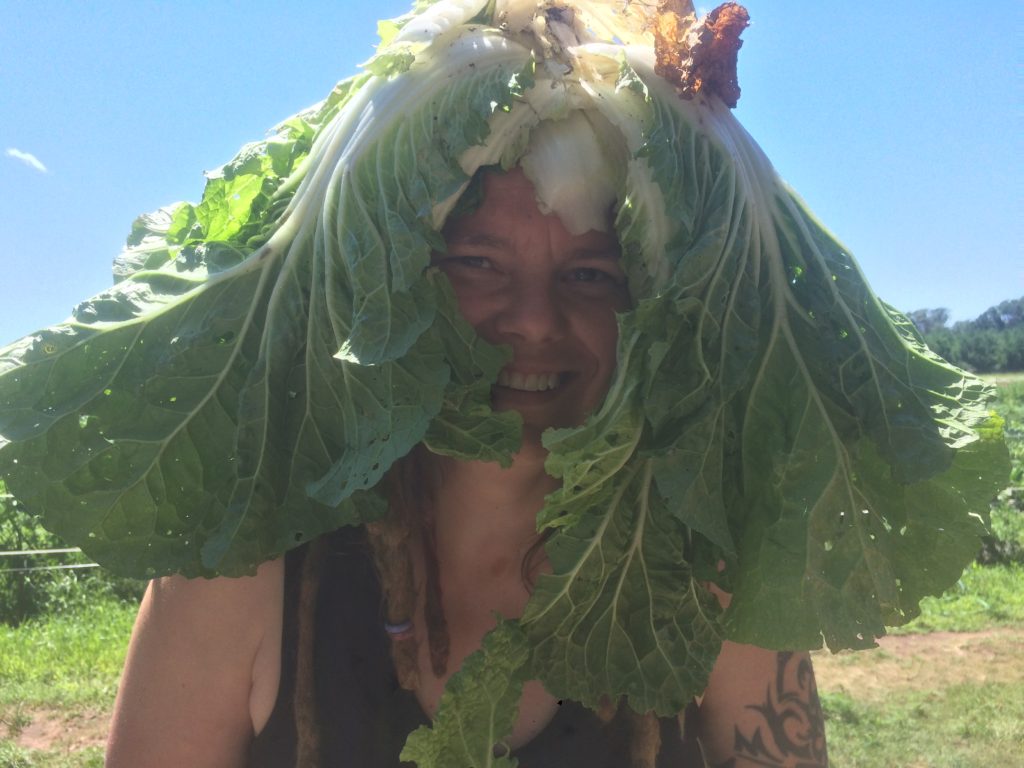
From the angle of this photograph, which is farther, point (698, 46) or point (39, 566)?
point (39, 566)

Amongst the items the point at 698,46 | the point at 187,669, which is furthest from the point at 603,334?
the point at 187,669

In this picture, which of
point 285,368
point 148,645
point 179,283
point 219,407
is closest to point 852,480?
point 285,368

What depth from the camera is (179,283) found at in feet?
6.75

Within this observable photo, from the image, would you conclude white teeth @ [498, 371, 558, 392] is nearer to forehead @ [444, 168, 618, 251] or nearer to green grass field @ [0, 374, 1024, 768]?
forehead @ [444, 168, 618, 251]

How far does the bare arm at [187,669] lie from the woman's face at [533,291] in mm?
884

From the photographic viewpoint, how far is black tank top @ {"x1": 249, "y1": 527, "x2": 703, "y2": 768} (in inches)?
89.8

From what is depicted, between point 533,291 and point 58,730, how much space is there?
6.23m

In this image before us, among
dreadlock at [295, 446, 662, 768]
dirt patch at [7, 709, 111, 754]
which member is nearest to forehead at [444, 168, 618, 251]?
dreadlock at [295, 446, 662, 768]

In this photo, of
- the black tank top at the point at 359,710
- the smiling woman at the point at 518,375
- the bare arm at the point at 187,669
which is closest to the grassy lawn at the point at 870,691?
the bare arm at the point at 187,669

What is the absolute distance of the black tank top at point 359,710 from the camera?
228 cm

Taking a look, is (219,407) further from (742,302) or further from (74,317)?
(742,302)

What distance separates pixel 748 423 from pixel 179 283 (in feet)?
4.67

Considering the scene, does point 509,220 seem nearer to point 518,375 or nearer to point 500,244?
point 500,244

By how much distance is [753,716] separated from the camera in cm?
261
